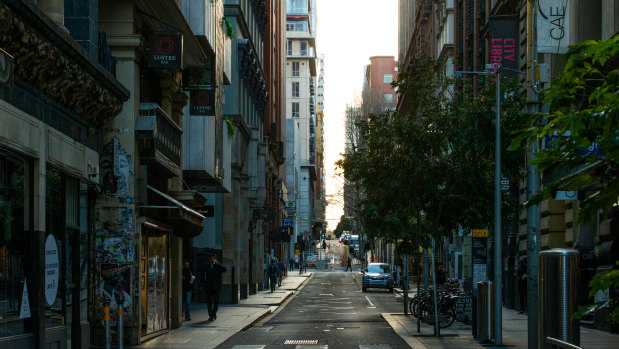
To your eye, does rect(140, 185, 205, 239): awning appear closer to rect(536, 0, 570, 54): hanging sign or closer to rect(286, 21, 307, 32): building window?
rect(536, 0, 570, 54): hanging sign

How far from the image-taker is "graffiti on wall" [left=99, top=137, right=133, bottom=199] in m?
18.4

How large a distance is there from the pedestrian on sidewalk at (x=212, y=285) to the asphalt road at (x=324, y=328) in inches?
60.1

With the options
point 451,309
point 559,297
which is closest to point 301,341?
point 451,309

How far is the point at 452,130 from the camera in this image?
23719 millimetres

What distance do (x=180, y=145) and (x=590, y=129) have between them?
18294mm

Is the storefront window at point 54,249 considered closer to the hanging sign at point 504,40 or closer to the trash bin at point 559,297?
the trash bin at point 559,297

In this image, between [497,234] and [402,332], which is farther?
[402,332]

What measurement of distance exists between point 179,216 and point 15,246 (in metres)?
10.7

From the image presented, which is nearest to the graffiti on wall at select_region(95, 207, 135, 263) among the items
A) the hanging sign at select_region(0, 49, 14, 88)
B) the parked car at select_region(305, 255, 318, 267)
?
the hanging sign at select_region(0, 49, 14, 88)

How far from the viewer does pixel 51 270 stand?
14531mm

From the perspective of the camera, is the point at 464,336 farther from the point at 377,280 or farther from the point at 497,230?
the point at 377,280

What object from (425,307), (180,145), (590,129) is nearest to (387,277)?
(425,307)

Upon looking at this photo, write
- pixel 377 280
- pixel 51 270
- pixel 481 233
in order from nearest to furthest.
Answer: pixel 51 270, pixel 481 233, pixel 377 280

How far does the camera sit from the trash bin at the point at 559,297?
1054cm
